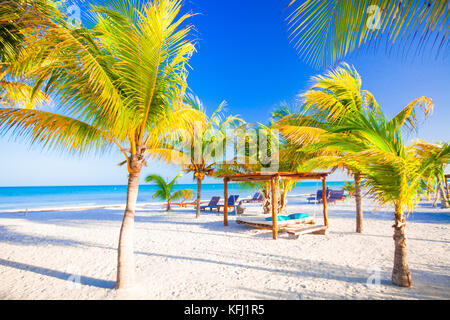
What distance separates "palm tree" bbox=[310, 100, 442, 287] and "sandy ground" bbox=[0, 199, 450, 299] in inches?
35.9

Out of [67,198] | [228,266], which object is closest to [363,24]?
[228,266]

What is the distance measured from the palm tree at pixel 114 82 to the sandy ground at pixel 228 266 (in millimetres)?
1085

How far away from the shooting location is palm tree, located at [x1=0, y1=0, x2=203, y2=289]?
326 centimetres

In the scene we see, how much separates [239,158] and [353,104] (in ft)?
20.0

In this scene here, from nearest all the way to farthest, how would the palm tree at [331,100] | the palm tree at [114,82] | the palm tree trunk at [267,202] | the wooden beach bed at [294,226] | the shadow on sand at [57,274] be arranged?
the palm tree at [114,82]
the shadow on sand at [57,274]
the palm tree at [331,100]
the wooden beach bed at [294,226]
the palm tree trunk at [267,202]

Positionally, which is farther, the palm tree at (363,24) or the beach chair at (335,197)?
the beach chair at (335,197)

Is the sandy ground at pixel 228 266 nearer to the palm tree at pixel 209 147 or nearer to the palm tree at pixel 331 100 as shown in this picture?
the palm tree at pixel 331 100

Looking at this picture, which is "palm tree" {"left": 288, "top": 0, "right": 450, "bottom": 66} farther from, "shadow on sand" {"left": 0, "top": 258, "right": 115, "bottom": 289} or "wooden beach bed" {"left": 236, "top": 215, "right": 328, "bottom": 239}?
"wooden beach bed" {"left": 236, "top": 215, "right": 328, "bottom": 239}

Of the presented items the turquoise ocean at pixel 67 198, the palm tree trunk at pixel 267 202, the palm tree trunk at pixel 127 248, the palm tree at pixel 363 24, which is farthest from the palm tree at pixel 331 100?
the turquoise ocean at pixel 67 198

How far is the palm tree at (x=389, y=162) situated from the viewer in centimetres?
329

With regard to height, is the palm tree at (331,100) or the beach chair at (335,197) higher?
the palm tree at (331,100)

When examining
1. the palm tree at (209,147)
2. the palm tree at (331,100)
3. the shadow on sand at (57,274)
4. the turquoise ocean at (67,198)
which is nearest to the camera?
the shadow on sand at (57,274)

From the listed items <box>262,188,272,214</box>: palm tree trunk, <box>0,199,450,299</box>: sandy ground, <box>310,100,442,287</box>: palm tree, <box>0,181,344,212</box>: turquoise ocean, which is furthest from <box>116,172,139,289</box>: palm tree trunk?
<box>262,188,272,214</box>: palm tree trunk

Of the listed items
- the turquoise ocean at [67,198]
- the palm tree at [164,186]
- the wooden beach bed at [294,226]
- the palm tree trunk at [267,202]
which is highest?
the palm tree at [164,186]
